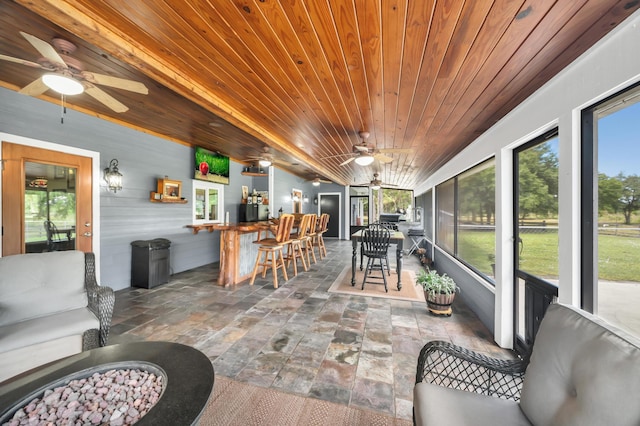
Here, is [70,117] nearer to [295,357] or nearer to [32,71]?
[32,71]

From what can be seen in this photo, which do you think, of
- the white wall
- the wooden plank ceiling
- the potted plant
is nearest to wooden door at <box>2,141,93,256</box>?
the wooden plank ceiling

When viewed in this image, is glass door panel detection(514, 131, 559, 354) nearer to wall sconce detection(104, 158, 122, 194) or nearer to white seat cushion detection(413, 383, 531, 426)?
white seat cushion detection(413, 383, 531, 426)

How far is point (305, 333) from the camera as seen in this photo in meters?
2.55

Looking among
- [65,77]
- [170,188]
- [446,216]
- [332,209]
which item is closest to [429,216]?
[446,216]

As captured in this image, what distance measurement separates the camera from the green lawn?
1.33 m

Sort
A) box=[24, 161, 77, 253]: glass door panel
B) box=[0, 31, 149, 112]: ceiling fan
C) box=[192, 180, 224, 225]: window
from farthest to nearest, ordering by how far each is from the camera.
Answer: box=[192, 180, 224, 225]: window < box=[24, 161, 77, 253]: glass door panel < box=[0, 31, 149, 112]: ceiling fan

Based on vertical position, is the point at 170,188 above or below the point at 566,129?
below

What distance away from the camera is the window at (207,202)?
5320 millimetres

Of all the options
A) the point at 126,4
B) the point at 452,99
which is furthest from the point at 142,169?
the point at 452,99

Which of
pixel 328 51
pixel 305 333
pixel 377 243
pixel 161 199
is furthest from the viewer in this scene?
pixel 161 199

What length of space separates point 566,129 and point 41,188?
536 cm

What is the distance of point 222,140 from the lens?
452cm

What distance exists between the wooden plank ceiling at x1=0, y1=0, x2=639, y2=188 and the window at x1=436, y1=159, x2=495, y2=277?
0.80 metres

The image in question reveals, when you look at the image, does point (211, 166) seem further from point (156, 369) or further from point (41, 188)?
point (156, 369)
